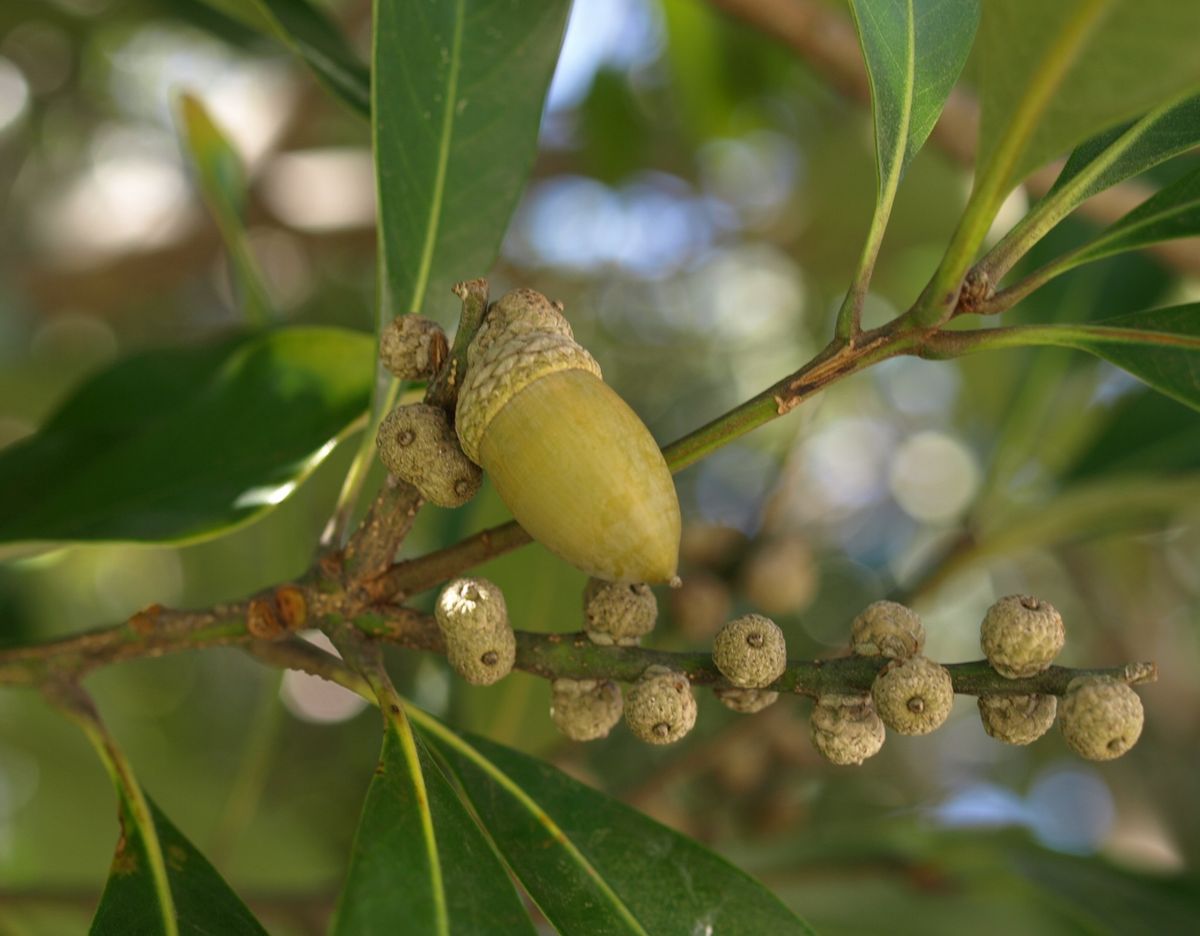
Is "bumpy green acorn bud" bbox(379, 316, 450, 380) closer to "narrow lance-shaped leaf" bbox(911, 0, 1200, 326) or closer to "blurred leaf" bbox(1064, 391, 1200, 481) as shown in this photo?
"narrow lance-shaped leaf" bbox(911, 0, 1200, 326)

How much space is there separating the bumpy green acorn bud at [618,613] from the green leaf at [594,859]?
238 mm

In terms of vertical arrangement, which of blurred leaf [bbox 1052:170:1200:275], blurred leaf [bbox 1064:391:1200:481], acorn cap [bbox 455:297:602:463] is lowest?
acorn cap [bbox 455:297:602:463]

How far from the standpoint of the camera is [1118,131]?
1.28 metres

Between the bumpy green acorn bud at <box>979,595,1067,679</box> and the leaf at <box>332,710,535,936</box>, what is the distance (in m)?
0.50

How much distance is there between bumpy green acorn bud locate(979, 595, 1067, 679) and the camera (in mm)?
1084

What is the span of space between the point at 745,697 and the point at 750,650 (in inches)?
3.5

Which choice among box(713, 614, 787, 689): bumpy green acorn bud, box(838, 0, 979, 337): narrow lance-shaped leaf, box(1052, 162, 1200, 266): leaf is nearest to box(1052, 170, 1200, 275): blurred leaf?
box(1052, 162, 1200, 266): leaf

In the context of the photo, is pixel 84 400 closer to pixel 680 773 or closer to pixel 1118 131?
pixel 680 773

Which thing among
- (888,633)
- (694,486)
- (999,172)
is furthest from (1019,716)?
(694,486)

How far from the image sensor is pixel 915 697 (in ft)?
3.59

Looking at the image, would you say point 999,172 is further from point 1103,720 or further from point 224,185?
point 224,185

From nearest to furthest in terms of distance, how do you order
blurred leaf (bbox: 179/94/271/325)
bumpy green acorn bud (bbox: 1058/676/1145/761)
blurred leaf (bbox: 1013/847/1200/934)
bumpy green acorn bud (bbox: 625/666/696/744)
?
bumpy green acorn bud (bbox: 1058/676/1145/761) → bumpy green acorn bud (bbox: 625/666/696/744) → blurred leaf (bbox: 1013/847/1200/934) → blurred leaf (bbox: 179/94/271/325)

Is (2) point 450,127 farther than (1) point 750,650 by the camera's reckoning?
Yes

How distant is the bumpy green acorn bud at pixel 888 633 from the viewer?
1.16 metres
